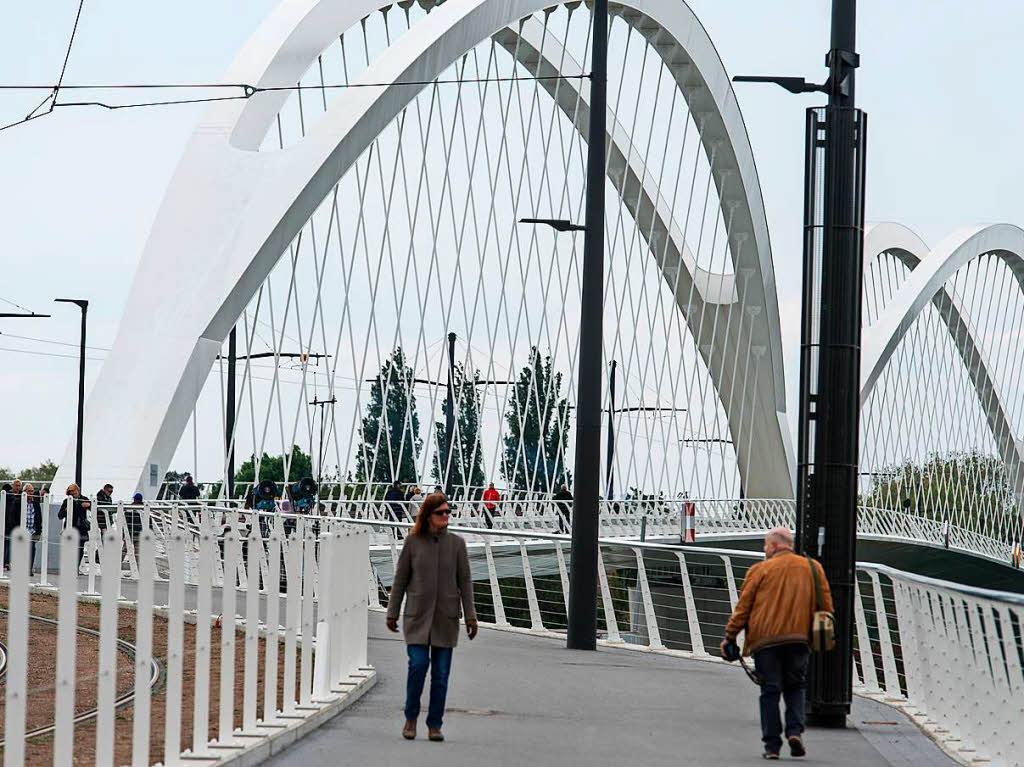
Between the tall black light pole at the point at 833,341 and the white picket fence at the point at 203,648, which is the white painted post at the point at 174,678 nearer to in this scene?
the white picket fence at the point at 203,648

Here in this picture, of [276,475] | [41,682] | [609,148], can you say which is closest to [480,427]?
[609,148]

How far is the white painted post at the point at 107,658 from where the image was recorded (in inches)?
276

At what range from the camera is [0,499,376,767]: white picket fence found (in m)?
6.57

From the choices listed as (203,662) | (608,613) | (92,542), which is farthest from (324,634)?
(92,542)

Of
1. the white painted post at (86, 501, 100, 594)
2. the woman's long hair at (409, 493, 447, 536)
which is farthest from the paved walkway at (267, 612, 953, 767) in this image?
the white painted post at (86, 501, 100, 594)

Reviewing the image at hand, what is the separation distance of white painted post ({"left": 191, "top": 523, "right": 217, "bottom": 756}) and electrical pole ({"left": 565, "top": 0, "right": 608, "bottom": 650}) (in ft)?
29.4

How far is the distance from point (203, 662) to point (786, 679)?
3.58 metres

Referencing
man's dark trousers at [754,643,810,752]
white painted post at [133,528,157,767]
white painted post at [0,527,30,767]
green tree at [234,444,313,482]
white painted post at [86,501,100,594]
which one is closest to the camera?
white painted post at [0,527,30,767]

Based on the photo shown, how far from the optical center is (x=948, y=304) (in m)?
68.2

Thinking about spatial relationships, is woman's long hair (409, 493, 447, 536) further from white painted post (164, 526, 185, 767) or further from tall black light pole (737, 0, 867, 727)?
tall black light pole (737, 0, 867, 727)

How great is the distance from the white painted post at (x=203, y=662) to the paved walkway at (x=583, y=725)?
0.56 metres

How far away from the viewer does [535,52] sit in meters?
40.7

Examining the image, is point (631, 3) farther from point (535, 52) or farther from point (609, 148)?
point (609, 148)

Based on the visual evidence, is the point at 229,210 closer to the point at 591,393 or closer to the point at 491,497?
the point at 591,393
